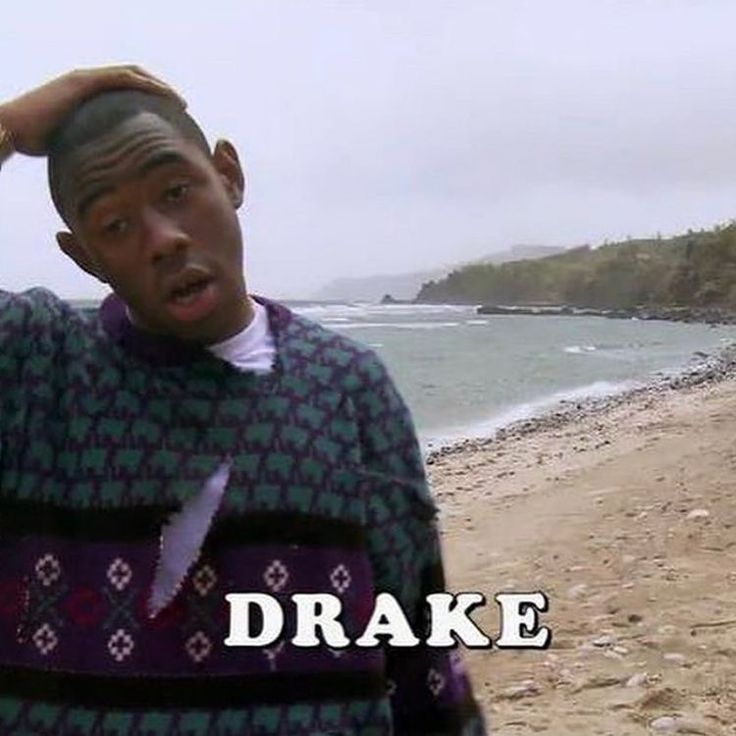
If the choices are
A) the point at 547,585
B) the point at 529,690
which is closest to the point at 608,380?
the point at 547,585

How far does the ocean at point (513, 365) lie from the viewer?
23.2 metres

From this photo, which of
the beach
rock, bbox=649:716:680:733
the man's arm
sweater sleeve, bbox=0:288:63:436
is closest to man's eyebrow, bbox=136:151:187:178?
the man's arm

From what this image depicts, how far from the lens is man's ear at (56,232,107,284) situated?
1763 millimetres

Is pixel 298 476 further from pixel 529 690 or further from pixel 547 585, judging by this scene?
pixel 547 585

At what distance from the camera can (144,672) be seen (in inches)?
65.1

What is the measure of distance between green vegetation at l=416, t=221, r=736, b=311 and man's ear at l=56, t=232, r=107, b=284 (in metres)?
81.8

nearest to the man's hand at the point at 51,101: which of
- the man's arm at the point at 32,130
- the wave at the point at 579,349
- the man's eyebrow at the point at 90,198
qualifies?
the man's arm at the point at 32,130

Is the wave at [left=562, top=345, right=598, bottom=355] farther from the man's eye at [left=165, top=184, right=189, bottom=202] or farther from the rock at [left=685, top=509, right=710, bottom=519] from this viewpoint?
the man's eye at [left=165, top=184, right=189, bottom=202]

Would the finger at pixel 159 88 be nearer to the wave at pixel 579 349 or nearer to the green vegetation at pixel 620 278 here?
the wave at pixel 579 349

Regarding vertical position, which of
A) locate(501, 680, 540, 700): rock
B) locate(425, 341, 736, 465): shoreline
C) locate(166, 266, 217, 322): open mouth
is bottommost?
locate(425, 341, 736, 465): shoreline

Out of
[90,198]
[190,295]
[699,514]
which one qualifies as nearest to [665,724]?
[190,295]

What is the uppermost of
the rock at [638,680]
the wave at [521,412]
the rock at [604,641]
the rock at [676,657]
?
the rock at [676,657]

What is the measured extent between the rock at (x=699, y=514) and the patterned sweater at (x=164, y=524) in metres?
6.33

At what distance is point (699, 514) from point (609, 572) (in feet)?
4.62
